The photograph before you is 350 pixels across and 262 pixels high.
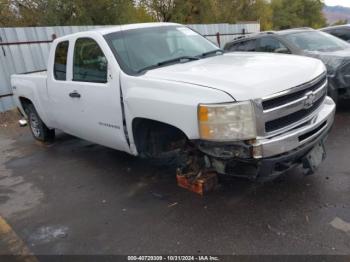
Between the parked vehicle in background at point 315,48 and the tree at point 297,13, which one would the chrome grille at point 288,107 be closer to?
the parked vehicle in background at point 315,48

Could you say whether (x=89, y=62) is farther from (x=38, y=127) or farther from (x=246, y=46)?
(x=246, y=46)

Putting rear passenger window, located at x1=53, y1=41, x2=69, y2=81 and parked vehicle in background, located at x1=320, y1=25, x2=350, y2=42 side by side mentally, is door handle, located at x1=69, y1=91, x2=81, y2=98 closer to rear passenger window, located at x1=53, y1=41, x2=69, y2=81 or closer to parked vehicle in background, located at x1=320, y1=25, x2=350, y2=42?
rear passenger window, located at x1=53, y1=41, x2=69, y2=81

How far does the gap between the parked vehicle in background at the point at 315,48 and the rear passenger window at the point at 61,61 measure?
423 cm

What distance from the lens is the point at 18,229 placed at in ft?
12.3

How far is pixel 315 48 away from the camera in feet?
23.2

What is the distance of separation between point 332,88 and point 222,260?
4314mm

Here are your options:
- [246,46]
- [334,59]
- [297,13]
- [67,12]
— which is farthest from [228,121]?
[297,13]

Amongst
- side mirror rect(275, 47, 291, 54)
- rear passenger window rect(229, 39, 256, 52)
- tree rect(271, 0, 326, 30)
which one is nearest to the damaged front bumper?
side mirror rect(275, 47, 291, 54)

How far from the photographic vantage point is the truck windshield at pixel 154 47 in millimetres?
4094

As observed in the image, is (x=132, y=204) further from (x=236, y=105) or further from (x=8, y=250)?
(x=236, y=105)

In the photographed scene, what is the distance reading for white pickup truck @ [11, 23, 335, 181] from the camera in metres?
3.06

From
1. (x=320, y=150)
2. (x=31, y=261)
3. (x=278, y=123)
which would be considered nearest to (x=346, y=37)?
(x=320, y=150)

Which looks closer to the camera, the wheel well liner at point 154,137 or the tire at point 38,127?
the wheel well liner at point 154,137

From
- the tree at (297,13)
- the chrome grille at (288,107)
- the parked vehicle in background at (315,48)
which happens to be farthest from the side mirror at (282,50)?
the tree at (297,13)
